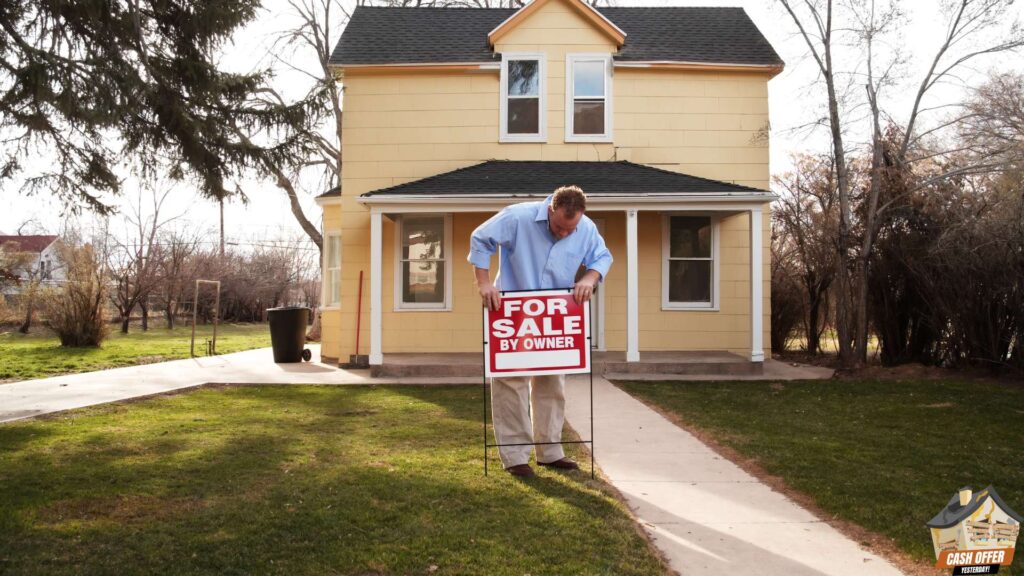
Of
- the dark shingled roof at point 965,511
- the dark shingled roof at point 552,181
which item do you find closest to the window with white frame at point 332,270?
the dark shingled roof at point 552,181

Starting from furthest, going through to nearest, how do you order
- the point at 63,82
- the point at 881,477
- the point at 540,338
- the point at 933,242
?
the point at 933,242, the point at 63,82, the point at 881,477, the point at 540,338

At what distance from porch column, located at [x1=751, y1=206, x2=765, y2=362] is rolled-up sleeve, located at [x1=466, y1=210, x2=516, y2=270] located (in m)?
7.62

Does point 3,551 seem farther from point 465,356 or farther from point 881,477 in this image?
point 465,356

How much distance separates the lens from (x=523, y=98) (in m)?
13.2

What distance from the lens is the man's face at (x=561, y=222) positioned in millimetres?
4723

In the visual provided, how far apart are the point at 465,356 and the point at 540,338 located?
791 centimetres

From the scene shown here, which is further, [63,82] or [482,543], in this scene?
[63,82]

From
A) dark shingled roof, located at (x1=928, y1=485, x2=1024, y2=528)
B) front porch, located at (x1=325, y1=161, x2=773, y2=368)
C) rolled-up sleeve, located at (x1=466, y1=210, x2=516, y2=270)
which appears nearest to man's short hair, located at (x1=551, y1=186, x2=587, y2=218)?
rolled-up sleeve, located at (x1=466, y1=210, x2=516, y2=270)

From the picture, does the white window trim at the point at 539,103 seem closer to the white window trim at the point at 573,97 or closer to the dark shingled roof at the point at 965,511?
the white window trim at the point at 573,97

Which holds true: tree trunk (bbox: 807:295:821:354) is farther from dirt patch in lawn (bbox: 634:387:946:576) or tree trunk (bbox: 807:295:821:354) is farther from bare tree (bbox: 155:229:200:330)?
bare tree (bbox: 155:229:200:330)

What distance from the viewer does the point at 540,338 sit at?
194 inches

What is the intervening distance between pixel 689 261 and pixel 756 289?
1760mm

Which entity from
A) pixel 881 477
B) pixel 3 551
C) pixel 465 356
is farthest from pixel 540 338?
pixel 465 356

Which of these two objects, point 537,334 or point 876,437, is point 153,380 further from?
point 876,437
